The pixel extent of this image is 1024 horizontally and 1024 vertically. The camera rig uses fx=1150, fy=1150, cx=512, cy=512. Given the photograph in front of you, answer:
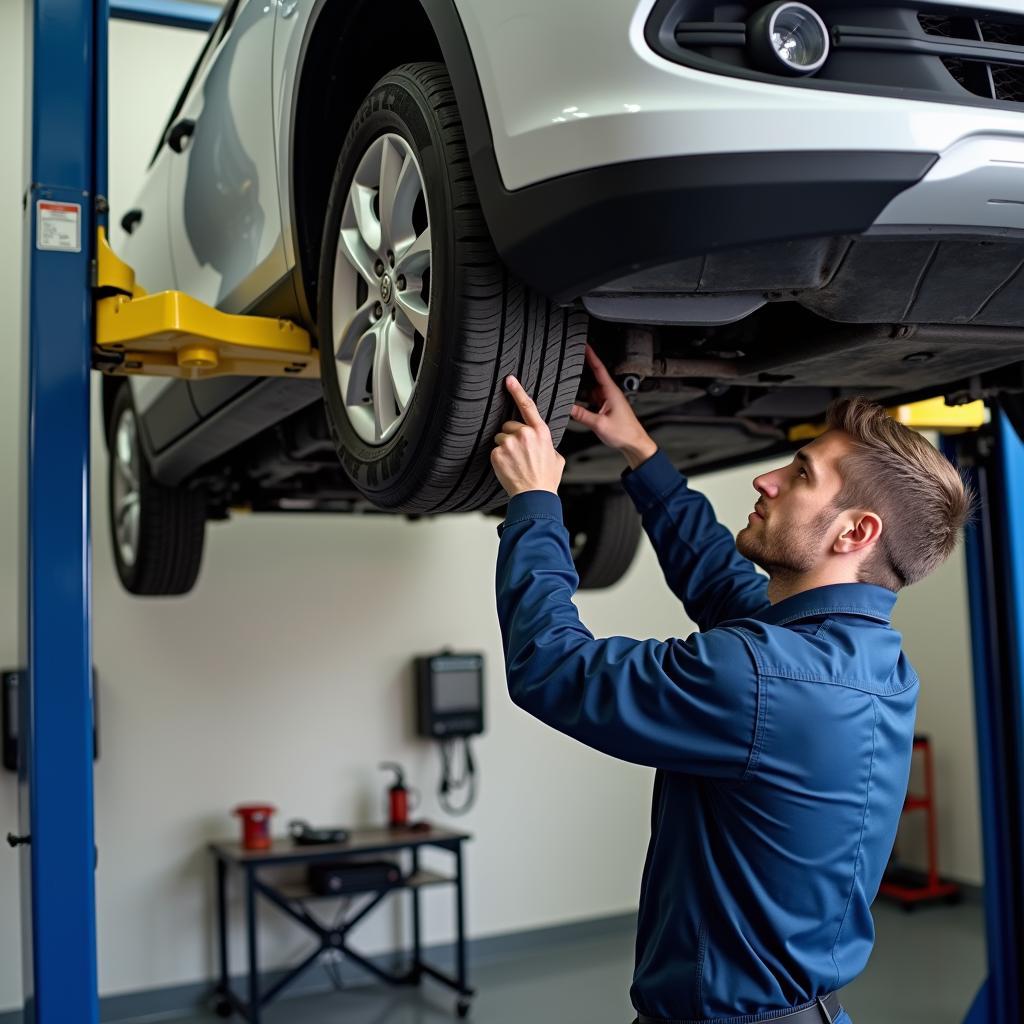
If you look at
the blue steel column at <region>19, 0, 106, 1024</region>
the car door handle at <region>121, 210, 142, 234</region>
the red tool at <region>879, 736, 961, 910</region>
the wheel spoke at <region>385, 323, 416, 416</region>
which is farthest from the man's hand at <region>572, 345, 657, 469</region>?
the red tool at <region>879, 736, 961, 910</region>

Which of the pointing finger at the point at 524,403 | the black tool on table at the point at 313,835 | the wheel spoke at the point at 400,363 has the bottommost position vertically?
the black tool on table at the point at 313,835

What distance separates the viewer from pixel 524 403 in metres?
1.71

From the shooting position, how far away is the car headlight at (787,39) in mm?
1350

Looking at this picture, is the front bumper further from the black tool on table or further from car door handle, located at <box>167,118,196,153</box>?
the black tool on table

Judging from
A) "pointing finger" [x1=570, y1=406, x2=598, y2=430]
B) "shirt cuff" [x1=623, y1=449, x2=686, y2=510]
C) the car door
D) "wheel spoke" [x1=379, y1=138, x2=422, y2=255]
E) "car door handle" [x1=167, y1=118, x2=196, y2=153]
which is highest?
"car door handle" [x1=167, y1=118, x2=196, y2=153]

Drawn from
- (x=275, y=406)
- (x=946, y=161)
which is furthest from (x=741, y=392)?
(x=946, y=161)

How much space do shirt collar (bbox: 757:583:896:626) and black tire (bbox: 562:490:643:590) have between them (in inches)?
99.0

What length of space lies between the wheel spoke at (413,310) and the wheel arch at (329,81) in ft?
1.45

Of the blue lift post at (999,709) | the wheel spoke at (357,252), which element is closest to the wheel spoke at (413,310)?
the wheel spoke at (357,252)

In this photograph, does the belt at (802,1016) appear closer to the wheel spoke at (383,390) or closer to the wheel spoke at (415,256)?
the wheel spoke at (383,390)

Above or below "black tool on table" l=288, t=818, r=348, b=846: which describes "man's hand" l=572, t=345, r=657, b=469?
above

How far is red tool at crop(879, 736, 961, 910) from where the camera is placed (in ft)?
22.3

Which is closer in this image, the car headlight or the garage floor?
the car headlight

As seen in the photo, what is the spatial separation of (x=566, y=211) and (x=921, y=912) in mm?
6444
